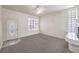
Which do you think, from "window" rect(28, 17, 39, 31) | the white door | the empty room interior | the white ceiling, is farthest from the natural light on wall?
the white door

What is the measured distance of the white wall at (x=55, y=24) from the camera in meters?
1.66

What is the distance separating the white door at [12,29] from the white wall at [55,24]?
47 cm

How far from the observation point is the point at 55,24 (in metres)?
1.71

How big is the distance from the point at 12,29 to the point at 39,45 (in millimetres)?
548

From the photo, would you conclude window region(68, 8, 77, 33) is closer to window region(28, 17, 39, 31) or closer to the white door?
window region(28, 17, 39, 31)

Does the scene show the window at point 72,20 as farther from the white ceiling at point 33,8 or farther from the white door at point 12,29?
the white door at point 12,29

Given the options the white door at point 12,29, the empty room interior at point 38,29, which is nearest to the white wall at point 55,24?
the empty room interior at point 38,29

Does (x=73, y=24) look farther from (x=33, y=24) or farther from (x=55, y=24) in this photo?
(x=33, y=24)

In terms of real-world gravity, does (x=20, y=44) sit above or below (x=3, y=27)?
below

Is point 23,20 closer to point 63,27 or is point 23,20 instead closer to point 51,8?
point 51,8

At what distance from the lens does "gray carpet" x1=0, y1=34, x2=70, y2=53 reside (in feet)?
5.15

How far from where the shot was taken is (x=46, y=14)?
1706 millimetres
